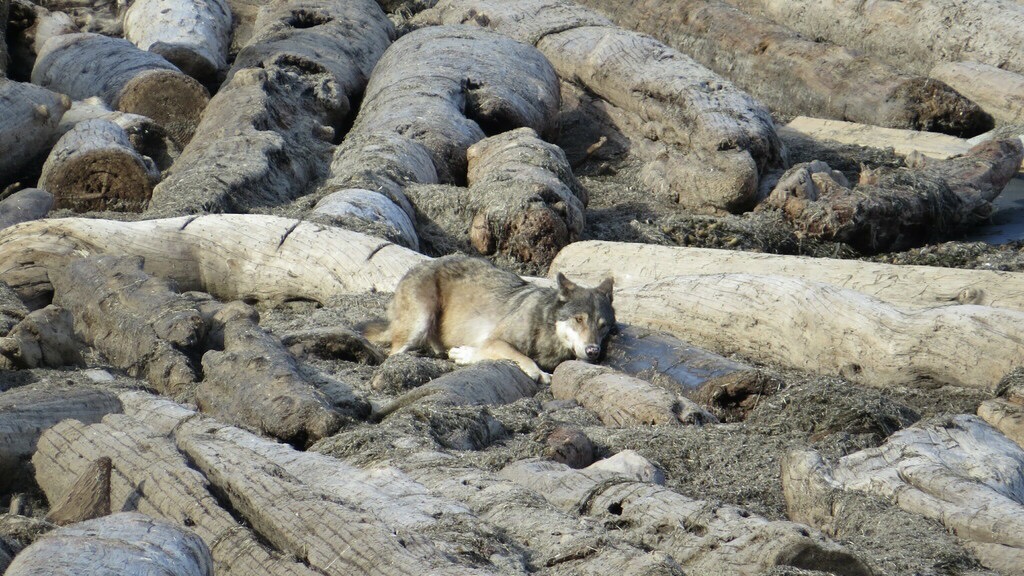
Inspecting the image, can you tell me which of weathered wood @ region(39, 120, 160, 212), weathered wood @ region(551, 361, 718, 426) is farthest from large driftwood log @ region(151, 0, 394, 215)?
weathered wood @ region(551, 361, 718, 426)

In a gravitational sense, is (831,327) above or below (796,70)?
above

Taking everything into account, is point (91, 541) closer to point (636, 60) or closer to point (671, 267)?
point (671, 267)

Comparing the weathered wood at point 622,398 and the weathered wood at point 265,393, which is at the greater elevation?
the weathered wood at point 265,393

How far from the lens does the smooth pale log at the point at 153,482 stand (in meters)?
3.98

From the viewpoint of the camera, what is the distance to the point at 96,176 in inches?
436

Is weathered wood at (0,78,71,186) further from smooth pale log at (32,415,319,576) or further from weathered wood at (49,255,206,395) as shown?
smooth pale log at (32,415,319,576)

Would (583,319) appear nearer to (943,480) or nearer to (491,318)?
(491,318)

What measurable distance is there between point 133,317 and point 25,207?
351 centimetres

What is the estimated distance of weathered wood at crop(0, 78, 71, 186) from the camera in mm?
11992

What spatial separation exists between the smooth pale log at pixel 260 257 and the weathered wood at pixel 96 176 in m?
1.92

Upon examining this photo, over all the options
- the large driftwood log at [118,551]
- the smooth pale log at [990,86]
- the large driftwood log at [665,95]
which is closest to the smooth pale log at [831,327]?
the large driftwood log at [665,95]

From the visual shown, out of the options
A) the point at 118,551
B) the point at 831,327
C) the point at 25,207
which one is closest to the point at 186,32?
the point at 25,207

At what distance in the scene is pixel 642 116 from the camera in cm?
1466

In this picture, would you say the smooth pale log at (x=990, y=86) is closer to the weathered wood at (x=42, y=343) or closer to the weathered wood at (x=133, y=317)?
the weathered wood at (x=133, y=317)
